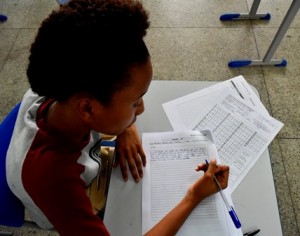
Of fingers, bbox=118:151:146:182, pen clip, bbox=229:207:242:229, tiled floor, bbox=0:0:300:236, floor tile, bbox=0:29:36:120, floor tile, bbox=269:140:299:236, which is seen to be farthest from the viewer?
floor tile, bbox=0:29:36:120

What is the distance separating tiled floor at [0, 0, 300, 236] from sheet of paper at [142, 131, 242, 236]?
0.86 metres


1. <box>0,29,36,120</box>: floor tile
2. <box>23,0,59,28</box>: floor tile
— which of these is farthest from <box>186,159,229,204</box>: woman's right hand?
<box>23,0,59,28</box>: floor tile

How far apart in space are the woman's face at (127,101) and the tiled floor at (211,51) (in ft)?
3.60

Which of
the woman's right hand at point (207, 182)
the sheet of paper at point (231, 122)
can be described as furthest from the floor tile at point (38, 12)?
the woman's right hand at point (207, 182)

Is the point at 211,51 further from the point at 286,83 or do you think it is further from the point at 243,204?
the point at 243,204

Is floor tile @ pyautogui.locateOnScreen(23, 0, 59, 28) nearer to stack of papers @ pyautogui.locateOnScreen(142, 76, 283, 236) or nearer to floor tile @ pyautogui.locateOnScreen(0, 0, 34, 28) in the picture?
floor tile @ pyautogui.locateOnScreen(0, 0, 34, 28)

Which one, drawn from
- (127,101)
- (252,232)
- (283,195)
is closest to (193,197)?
(252,232)

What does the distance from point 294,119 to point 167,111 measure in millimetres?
1090

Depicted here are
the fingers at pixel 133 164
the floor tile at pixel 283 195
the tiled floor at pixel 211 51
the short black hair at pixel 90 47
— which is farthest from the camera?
the tiled floor at pixel 211 51

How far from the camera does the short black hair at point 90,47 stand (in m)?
0.50

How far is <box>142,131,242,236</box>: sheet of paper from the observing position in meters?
0.64

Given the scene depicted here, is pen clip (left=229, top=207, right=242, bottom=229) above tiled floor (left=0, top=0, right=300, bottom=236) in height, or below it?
above

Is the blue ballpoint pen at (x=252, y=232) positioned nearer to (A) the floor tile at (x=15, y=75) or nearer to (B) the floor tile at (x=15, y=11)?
(A) the floor tile at (x=15, y=75)

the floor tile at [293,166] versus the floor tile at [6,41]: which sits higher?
the floor tile at [293,166]
